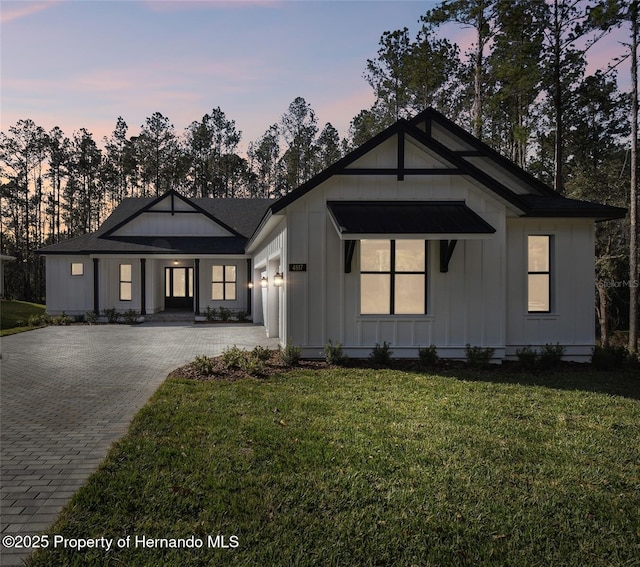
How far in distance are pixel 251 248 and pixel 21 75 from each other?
10.6m

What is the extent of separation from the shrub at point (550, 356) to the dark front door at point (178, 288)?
17.0 meters

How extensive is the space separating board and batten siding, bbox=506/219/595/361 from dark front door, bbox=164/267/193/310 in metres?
16.3

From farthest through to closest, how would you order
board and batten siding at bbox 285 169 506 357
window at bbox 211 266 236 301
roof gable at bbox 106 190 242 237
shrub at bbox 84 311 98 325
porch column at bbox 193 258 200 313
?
1. roof gable at bbox 106 190 242 237
2. window at bbox 211 266 236 301
3. porch column at bbox 193 258 200 313
4. shrub at bbox 84 311 98 325
5. board and batten siding at bbox 285 169 506 357

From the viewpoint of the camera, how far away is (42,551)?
2834mm

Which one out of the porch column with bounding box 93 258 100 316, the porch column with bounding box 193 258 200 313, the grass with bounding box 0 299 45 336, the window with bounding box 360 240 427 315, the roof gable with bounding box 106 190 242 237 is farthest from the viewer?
the roof gable with bounding box 106 190 242 237

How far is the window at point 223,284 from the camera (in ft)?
63.4

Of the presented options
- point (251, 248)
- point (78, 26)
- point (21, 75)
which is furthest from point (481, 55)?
point (21, 75)

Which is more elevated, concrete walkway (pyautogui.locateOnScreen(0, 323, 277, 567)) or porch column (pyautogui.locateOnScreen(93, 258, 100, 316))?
porch column (pyautogui.locateOnScreen(93, 258, 100, 316))

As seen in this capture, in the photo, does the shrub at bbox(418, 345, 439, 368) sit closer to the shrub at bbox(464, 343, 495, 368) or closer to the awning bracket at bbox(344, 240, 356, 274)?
the shrub at bbox(464, 343, 495, 368)

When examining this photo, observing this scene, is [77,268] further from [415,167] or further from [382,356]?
[415,167]

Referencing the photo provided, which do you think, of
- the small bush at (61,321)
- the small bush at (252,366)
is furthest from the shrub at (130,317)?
the small bush at (252,366)

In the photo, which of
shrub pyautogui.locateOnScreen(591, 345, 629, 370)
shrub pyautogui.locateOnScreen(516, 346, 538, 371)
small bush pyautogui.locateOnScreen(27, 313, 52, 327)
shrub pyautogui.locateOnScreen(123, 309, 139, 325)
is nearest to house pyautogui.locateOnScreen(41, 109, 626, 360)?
shrub pyautogui.locateOnScreen(516, 346, 538, 371)

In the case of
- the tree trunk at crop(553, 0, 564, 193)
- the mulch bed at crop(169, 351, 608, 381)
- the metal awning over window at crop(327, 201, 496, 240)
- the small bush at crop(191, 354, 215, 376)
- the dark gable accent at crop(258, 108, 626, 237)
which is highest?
the tree trunk at crop(553, 0, 564, 193)

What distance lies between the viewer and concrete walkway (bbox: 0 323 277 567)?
11.8ft
